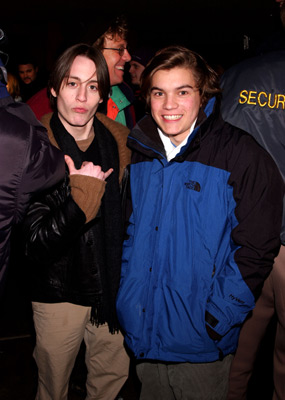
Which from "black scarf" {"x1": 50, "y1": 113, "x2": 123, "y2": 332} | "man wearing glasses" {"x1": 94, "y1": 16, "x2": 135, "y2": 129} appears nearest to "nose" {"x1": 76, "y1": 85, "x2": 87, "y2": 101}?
"black scarf" {"x1": 50, "y1": 113, "x2": 123, "y2": 332}

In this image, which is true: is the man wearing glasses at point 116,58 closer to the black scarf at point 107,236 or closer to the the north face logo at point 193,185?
the black scarf at point 107,236

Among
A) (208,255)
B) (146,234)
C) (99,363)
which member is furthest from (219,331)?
(99,363)

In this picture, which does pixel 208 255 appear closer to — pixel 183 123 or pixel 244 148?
pixel 244 148

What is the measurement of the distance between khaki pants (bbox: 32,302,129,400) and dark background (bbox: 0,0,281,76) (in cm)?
712

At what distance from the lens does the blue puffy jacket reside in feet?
5.07

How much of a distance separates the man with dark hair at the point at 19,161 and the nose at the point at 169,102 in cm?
61

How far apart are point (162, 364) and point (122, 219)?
75 cm

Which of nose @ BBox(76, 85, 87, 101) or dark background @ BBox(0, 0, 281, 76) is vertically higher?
dark background @ BBox(0, 0, 281, 76)

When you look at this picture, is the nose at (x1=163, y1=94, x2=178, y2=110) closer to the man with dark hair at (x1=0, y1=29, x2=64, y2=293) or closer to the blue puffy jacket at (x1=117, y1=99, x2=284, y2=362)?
the blue puffy jacket at (x1=117, y1=99, x2=284, y2=362)

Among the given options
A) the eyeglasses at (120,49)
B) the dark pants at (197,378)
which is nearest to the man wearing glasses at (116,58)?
the eyeglasses at (120,49)

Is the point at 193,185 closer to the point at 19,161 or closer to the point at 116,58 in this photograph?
the point at 19,161

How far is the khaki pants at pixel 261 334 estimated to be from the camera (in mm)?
1971

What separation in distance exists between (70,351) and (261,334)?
1126 millimetres

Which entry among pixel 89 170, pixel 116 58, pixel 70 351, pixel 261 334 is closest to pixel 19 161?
pixel 89 170
